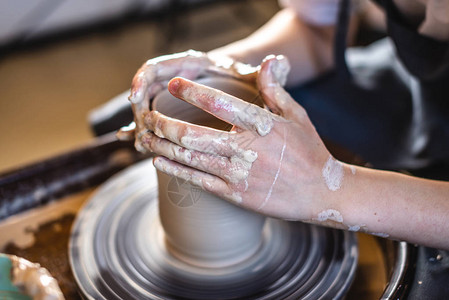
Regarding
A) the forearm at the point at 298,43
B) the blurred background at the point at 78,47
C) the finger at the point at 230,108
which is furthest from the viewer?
the blurred background at the point at 78,47

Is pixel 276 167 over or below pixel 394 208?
over

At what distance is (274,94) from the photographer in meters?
0.81

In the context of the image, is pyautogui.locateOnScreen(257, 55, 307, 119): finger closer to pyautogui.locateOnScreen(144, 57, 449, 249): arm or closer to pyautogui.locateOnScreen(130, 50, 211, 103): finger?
pyautogui.locateOnScreen(144, 57, 449, 249): arm

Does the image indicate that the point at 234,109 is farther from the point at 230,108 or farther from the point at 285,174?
the point at 285,174

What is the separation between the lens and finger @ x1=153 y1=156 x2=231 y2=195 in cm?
78

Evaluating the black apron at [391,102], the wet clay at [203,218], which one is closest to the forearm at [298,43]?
the black apron at [391,102]

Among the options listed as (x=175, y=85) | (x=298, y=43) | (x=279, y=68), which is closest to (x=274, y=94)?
(x=279, y=68)

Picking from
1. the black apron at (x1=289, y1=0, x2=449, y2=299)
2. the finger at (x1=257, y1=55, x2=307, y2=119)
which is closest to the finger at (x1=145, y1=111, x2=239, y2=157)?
the finger at (x1=257, y1=55, x2=307, y2=119)

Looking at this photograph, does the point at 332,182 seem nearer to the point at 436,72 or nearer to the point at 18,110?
the point at 436,72

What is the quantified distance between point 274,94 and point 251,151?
0.41ft

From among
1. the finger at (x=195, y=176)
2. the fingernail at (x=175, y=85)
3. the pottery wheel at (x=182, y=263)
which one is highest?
the fingernail at (x=175, y=85)

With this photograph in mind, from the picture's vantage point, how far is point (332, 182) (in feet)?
2.67

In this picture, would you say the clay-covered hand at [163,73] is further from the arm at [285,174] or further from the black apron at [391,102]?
the black apron at [391,102]

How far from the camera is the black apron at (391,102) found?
1175 millimetres
